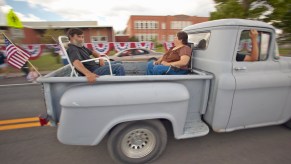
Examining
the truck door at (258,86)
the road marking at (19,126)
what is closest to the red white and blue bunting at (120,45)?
the road marking at (19,126)

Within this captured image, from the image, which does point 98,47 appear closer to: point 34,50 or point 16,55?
point 34,50

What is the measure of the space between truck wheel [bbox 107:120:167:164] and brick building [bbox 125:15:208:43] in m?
45.7

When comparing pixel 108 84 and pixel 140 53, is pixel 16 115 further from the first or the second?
pixel 140 53

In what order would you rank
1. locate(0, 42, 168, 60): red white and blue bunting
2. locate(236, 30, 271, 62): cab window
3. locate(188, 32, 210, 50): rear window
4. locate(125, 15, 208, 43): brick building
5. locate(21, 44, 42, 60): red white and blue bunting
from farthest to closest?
locate(125, 15, 208, 43): brick building < locate(0, 42, 168, 60): red white and blue bunting < locate(21, 44, 42, 60): red white and blue bunting < locate(188, 32, 210, 50): rear window < locate(236, 30, 271, 62): cab window

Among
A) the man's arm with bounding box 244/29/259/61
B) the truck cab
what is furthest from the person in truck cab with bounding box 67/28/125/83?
the man's arm with bounding box 244/29/259/61

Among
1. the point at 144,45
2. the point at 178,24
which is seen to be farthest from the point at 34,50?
the point at 178,24

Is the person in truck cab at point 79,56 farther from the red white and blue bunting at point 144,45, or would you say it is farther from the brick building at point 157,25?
the brick building at point 157,25

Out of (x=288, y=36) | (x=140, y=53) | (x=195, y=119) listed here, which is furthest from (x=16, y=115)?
(x=288, y=36)

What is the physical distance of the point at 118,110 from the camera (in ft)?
6.59

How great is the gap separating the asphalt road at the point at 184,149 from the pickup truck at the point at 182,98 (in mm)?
385

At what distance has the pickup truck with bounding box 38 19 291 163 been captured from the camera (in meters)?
1.98

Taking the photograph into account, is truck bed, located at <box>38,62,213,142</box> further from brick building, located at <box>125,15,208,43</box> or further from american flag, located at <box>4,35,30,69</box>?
brick building, located at <box>125,15,208,43</box>

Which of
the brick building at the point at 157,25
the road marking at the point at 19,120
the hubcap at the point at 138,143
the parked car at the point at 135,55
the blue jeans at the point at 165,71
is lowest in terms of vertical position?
the road marking at the point at 19,120

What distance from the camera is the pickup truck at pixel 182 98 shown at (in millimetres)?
1979
